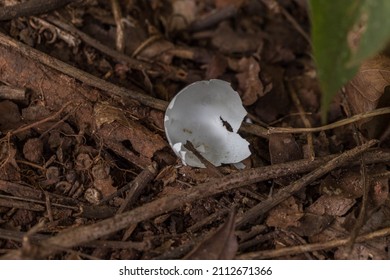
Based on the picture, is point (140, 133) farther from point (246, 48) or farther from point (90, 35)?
point (246, 48)

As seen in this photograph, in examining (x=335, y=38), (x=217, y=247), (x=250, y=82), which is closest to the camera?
(x=335, y=38)

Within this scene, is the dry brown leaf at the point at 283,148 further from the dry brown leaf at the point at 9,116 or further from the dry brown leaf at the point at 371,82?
the dry brown leaf at the point at 9,116

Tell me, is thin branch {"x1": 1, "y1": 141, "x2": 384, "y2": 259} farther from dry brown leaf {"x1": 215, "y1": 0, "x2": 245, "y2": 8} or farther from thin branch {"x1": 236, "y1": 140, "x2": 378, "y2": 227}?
→ dry brown leaf {"x1": 215, "y1": 0, "x2": 245, "y2": 8}

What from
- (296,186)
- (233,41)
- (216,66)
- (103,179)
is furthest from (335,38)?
(233,41)

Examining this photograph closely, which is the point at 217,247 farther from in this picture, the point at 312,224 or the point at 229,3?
the point at 229,3

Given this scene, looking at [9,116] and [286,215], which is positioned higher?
[9,116]

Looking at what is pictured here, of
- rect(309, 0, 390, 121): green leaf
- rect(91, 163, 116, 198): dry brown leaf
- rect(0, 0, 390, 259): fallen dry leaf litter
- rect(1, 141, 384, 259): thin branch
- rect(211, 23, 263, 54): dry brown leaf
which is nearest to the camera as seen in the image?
rect(309, 0, 390, 121): green leaf

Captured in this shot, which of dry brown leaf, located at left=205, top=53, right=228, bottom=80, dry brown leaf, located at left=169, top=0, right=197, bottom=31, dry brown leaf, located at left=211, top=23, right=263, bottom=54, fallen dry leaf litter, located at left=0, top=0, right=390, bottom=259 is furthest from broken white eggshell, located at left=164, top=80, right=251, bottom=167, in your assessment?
dry brown leaf, located at left=169, top=0, right=197, bottom=31
